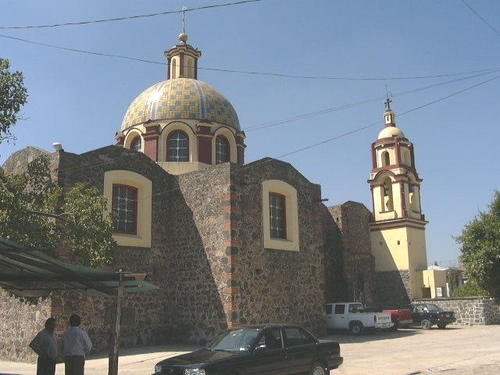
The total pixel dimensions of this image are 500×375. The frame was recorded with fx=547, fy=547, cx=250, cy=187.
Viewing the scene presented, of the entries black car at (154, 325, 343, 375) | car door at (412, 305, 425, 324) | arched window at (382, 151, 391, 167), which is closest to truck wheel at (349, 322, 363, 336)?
car door at (412, 305, 425, 324)

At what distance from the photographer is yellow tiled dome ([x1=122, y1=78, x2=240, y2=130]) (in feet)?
79.8

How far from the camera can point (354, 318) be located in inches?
886

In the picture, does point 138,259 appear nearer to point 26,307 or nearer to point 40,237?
point 26,307

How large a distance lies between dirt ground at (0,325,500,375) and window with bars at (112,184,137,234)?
4.19 metres

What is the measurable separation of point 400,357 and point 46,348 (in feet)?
30.6

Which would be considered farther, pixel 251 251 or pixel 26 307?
pixel 251 251

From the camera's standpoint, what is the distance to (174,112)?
24203 millimetres

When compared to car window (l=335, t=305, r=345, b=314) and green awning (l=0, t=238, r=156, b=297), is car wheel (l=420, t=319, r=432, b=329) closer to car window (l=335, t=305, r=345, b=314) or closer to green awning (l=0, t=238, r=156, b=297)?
car window (l=335, t=305, r=345, b=314)

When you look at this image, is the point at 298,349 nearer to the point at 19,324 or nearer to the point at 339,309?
the point at 19,324

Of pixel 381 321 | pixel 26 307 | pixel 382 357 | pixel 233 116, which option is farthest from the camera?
pixel 233 116

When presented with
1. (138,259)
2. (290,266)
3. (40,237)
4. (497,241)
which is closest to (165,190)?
(138,259)

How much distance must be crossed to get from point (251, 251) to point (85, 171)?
6264 millimetres

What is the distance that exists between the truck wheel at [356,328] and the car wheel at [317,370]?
39.3 feet

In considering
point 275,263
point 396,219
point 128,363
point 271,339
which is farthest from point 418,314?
point 271,339
